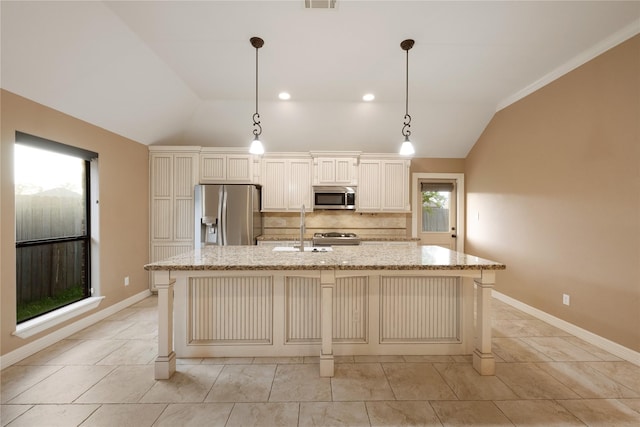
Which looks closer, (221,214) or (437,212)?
(221,214)

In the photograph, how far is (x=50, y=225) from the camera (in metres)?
3.08

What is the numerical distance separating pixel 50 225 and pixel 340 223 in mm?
3925

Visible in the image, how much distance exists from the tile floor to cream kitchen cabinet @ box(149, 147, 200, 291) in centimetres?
191

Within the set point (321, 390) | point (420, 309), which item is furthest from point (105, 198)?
point (420, 309)

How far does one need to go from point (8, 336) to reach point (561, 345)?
16.8 ft

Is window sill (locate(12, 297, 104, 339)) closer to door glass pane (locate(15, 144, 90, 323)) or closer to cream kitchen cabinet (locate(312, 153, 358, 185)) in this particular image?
door glass pane (locate(15, 144, 90, 323))

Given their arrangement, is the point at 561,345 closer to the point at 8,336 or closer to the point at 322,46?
the point at 322,46

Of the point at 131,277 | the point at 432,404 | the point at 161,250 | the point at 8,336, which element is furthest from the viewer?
the point at 161,250

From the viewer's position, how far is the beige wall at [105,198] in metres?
2.41

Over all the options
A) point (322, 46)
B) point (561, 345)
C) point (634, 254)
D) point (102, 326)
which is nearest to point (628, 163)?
point (634, 254)

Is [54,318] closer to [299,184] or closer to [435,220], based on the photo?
[299,184]

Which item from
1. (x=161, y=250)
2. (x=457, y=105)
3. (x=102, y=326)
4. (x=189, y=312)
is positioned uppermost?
(x=457, y=105)

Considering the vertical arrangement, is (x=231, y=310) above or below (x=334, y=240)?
below

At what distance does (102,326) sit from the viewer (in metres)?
3.31
